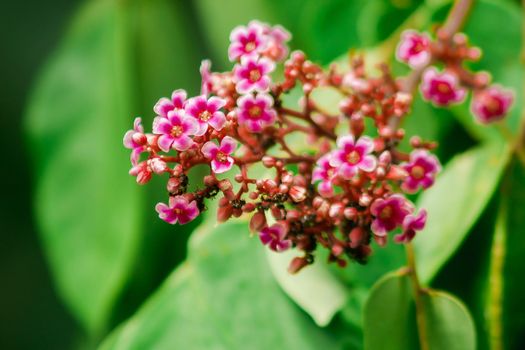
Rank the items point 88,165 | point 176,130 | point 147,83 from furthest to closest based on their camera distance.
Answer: point 147,83 → point 88,165 → point 176,130

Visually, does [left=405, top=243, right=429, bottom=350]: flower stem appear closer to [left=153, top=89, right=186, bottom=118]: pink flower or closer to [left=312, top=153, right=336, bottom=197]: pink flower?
[left=312, top=153, right=336, bottom=197]: pink flower

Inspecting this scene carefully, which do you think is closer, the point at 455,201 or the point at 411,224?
the point at 411,224

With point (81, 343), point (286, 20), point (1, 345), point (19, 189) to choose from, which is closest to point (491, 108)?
point (286, 20)

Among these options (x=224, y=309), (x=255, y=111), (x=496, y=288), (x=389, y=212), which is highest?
(x=255, y=111)

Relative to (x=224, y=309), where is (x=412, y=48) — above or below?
above

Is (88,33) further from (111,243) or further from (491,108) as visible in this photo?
(491,108)

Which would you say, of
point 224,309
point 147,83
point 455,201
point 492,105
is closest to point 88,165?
point 147,83

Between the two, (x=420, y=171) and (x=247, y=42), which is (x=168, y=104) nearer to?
(x=247, y=42)
